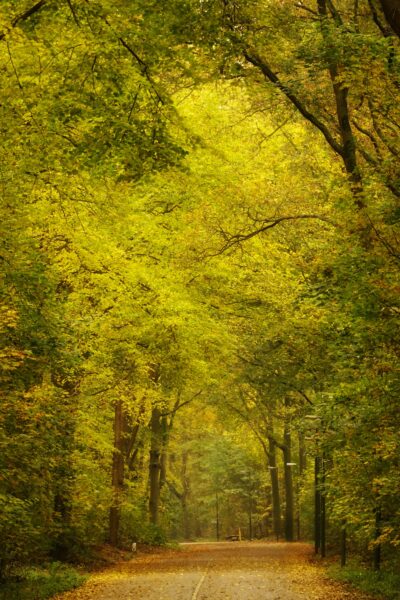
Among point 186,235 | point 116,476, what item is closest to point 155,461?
point 116,476

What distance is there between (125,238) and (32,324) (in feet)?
26.0

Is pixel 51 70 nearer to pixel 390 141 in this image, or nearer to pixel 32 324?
pixel 32 324

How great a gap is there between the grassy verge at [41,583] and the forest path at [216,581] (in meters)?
0.31

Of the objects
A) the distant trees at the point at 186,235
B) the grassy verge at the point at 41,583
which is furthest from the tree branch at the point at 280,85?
the grassy verge at the point at 41,583

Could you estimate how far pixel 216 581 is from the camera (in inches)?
669

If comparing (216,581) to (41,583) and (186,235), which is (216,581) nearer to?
(41,583)

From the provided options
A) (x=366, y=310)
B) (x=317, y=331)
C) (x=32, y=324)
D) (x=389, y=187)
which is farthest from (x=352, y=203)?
(x=317, y=331)

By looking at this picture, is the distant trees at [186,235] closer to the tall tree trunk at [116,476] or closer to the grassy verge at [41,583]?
the tall tree trunk at [116,476]

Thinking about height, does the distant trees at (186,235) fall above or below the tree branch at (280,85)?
below

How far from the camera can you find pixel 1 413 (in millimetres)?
9938

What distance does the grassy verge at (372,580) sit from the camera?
13.7 metres

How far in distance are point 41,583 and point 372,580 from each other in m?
7.00

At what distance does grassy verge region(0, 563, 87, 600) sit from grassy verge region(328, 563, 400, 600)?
6161 mm

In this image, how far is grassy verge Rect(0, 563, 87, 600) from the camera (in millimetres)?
13289
